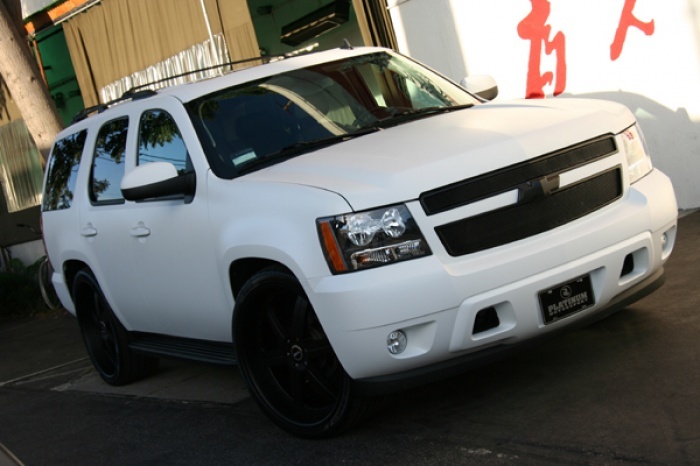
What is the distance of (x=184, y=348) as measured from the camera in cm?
632

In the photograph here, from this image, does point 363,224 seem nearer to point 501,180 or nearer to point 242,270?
point 501,180

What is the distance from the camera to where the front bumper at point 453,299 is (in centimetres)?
446

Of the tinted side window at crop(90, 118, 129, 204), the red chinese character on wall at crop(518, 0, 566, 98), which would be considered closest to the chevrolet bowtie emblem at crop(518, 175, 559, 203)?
the tinted side window at crop(90, 118, 129, 204)

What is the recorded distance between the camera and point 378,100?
244 inches

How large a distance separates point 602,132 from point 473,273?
116 cm

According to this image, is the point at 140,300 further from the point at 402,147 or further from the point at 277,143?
the point at 402,147

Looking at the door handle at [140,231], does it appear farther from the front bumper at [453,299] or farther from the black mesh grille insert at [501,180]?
the black mesh grille insert at [501,180]

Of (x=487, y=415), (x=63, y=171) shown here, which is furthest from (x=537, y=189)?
(x=63, y=171)

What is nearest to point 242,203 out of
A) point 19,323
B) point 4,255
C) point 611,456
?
point 611,456

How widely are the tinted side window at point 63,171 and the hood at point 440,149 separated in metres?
2.67

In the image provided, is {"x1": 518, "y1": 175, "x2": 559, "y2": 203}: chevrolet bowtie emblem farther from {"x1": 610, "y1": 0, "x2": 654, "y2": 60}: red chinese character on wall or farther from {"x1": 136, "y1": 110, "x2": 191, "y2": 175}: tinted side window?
{"x1": 610, "y1": 0, "x2": 654, "y2": 60}: red chinese character on wall

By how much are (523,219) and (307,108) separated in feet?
5.53

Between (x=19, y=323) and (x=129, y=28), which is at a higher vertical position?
(x=129, y=28)

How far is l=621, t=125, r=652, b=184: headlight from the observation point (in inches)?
207
